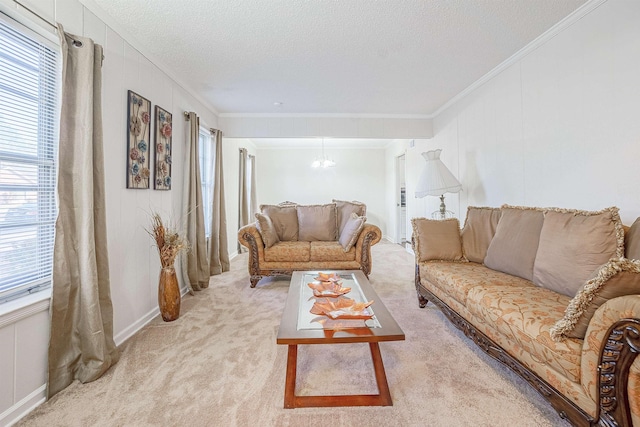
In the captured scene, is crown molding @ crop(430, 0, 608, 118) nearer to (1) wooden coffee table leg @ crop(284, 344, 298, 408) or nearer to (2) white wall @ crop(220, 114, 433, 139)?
(2) white wall @ crop(220, 114, 433, 139)

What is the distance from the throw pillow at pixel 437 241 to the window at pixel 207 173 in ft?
9.12

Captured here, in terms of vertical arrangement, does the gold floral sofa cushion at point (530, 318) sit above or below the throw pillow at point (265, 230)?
below

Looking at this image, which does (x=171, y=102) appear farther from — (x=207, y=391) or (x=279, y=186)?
(x=279, y=186)

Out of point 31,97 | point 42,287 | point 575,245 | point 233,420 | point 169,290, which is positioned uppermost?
point 31,97

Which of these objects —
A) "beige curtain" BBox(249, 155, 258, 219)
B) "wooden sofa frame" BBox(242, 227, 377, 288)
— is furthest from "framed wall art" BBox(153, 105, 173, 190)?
"beige curtain" BBox(249, 155, 258, 219)

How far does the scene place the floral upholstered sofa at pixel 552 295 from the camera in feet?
3.29

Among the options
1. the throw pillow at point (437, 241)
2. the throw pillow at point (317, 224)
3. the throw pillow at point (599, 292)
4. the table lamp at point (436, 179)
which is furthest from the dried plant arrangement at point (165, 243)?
the table lamp at point (436, 179)

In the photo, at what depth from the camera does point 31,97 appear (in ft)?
5.01

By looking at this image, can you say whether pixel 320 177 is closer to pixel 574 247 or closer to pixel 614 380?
pixel 574 247

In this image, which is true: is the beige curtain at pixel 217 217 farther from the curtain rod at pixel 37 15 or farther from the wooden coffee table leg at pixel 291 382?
the wooden coffee table leg at pixel 291 382

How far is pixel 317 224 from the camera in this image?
4.07 meters

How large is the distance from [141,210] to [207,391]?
1669mm

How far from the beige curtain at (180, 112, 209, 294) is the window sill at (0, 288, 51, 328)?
62.8 inches

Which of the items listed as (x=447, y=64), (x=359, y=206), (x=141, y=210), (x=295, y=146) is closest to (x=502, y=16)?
(x=447, y=64)
